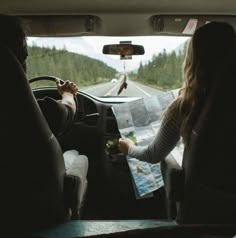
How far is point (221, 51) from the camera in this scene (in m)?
1.63

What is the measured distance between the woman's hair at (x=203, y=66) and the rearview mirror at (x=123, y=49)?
1035mm

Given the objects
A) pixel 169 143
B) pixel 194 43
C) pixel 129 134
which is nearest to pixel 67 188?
pixel 169 143

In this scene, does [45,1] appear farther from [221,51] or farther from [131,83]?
[221,51]

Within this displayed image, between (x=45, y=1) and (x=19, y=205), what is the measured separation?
1483 mm

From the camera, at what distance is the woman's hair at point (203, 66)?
Answer: 155 cm

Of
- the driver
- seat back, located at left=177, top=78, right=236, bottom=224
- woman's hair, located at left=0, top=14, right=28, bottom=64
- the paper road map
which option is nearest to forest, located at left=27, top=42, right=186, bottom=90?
the paper road map

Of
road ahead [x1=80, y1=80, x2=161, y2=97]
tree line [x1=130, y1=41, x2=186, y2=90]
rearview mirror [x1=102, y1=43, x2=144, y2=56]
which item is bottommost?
road ahead [x1=80, y1=80, x2=161, y2=97]

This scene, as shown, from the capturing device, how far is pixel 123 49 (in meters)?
2.84

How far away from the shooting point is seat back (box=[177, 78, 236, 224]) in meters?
1.55

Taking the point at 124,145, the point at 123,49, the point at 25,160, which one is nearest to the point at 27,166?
the point at 25,160

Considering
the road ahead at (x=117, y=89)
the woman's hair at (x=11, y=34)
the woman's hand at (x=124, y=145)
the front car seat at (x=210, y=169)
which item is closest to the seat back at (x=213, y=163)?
the front car seat at (x=210, y=169)

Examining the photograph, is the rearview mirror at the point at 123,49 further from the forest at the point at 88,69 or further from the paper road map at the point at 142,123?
the paper road map at the point at 142,123

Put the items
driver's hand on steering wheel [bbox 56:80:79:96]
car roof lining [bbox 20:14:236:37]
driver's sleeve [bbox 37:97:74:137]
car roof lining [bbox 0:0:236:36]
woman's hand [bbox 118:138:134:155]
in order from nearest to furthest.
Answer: driver's sleeve [bbox 37:97:74:137] < woman's hand [bbox 118:138:134:155] < driver's hand on steering wheel [bbox 56:80:79:96] < car roof lining [bbox 0:0:236:36] < car roof lining [bbox 20:14:236:37]

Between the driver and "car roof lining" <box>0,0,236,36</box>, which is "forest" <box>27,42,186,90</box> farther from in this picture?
the driver
